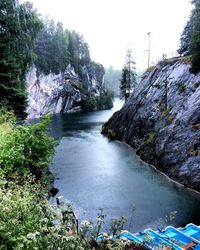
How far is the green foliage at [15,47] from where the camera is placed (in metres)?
21.8

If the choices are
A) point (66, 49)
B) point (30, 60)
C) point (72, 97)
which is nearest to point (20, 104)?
point (30, 60)

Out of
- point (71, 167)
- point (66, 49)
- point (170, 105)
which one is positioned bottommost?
point (71, 167)

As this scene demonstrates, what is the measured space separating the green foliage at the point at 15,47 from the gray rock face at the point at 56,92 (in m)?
62.2

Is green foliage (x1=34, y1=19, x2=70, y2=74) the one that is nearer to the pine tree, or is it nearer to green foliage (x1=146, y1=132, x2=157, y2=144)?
the pine tree

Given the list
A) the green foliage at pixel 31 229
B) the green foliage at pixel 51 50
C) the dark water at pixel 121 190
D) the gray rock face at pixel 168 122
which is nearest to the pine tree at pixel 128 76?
the gray rock face at pixel 168 122

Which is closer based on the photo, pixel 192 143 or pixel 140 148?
pixel 192 143

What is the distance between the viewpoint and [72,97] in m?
99.9

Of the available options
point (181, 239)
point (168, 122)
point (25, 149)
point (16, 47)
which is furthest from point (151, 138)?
point (181, 239)

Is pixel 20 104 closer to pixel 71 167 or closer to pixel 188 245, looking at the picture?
pixel 71 167

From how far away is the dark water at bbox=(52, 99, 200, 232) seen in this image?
15219mm

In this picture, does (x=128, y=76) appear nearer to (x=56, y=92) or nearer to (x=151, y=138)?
(x=151, y=138)

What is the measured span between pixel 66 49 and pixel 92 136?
2764 inches

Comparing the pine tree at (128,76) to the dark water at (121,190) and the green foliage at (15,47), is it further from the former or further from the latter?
the green foliage at (15,47)

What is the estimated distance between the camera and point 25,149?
47.6ft
